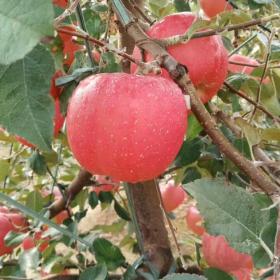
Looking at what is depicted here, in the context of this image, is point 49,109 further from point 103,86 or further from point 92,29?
point 92,29

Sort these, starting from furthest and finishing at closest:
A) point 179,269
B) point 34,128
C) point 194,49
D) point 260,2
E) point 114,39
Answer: point 114,39 → point 179,269 → point 260,2 → point 194,49 → point 34,128

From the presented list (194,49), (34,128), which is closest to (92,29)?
(194,49)

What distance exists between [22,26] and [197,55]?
313 mm

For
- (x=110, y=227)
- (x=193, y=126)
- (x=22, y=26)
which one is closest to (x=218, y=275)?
(x=193, y=126)

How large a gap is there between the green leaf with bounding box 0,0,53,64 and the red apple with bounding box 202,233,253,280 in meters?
0.64

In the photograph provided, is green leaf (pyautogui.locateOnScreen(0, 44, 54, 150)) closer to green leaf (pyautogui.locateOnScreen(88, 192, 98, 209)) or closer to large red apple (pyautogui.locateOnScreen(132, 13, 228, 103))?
large red apple (pyautogui.locateOnScreen(132, 13, 228, 103))

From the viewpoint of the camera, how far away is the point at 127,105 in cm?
51

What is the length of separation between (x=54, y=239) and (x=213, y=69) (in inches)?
17.7

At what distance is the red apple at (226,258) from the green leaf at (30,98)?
1.63ft

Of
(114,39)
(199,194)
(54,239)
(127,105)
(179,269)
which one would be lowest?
(179,269)

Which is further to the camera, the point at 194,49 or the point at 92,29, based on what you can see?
the point at 92,29

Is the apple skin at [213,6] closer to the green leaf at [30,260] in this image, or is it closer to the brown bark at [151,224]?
the brown bark at [151,224]

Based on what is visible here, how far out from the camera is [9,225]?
1000 mm

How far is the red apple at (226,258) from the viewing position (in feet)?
2.94
